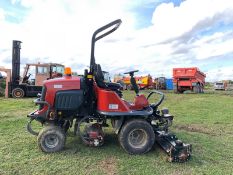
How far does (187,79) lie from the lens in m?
26.5

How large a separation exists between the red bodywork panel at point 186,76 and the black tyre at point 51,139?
855 inches

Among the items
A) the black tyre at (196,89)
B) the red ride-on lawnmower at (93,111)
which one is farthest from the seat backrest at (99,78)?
the black tyre at (196,89)

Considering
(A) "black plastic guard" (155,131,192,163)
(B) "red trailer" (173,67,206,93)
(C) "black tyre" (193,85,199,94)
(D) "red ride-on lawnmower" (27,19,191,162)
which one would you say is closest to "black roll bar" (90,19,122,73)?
(D) "red ride-on lawnmower" (27,19,191,162)

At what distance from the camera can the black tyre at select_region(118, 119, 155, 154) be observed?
5.66 m

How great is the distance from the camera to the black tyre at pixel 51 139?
563cm

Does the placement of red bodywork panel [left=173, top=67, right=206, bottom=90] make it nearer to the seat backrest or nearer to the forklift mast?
the forklift mast

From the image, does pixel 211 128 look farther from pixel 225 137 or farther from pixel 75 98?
pixel 75 98

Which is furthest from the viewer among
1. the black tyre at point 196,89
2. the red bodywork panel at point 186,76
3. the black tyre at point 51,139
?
the black tyre at point 196,89

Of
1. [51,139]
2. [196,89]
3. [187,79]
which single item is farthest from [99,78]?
[196,89]

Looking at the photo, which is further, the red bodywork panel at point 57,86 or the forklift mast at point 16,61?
the forklift mast at point 16,61

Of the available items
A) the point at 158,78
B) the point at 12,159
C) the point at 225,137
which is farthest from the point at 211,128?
the point at 158,78

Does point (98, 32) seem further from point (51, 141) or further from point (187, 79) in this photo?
point (187, 79)

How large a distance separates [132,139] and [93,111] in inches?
40.5

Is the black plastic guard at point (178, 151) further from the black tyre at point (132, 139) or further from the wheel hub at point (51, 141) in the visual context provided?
the wheel hub at point (51, 141)
